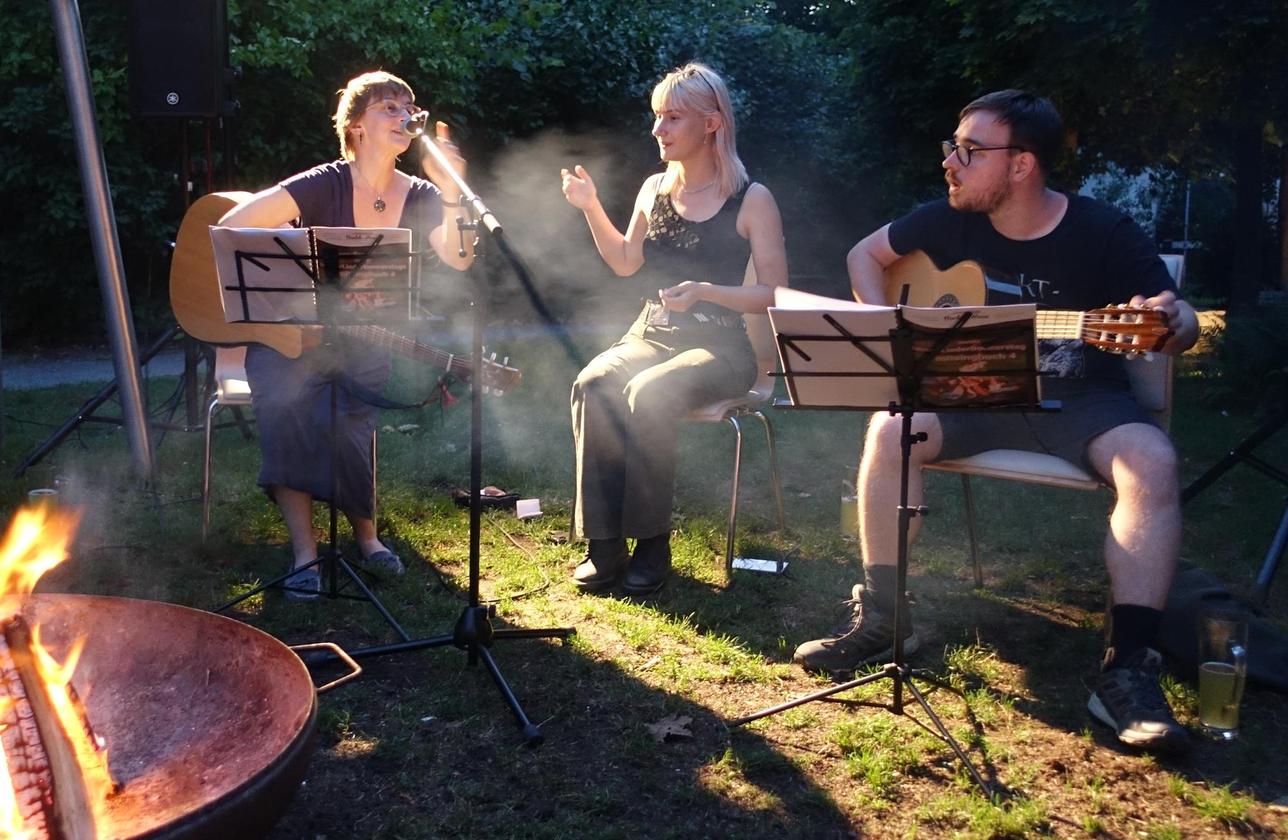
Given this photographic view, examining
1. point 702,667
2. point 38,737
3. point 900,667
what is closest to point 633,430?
point 702,667

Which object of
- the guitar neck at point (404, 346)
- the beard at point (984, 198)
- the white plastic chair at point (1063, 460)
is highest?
the beard at point (984, 198)

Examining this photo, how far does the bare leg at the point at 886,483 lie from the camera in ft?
11.7

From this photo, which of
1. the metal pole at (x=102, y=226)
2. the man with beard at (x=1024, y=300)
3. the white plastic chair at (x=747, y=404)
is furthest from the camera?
the metal pole at (x=102, y=226)

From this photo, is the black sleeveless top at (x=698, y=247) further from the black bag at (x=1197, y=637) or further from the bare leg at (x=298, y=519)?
the black bag at (x=1197, y=637)

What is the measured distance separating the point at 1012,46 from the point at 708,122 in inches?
260

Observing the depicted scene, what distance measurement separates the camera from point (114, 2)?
8.97 m

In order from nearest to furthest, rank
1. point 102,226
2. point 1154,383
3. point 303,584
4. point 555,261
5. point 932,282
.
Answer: point 1154,383 → point 932,282 → point 303,584 → point 102,226 → point 555,261

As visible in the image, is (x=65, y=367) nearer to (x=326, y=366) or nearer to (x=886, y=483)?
(x=326, y=366)

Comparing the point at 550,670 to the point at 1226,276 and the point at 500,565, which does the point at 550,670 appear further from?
the point at 1226,276

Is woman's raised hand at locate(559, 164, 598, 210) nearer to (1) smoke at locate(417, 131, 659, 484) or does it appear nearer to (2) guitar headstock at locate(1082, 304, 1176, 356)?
(2) guitar headstock at locate(1082, 304, 1176, 356)

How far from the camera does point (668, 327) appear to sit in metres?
4.50

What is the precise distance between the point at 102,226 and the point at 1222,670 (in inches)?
178

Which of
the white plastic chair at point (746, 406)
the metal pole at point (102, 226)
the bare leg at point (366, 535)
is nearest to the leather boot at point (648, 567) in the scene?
the white plastic chair at point (746, 406)

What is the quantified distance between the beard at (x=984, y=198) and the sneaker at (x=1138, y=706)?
145 cm
